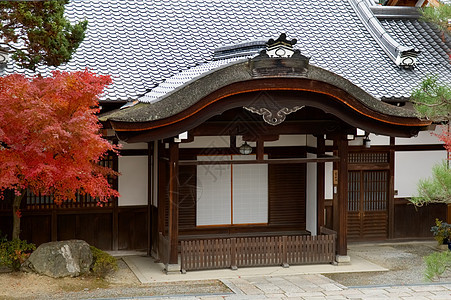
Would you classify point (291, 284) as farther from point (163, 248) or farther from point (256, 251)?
point (163, 248)

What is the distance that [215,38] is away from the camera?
18.0 m

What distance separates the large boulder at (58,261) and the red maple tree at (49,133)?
111 centimetres

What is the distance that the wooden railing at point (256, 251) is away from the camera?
47.3 feet

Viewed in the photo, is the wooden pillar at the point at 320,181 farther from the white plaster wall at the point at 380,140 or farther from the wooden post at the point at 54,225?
the wooden post at the point at 54,225

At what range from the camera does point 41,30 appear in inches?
471

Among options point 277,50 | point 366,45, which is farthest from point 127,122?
point 366,45

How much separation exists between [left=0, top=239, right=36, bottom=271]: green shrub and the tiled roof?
141 inches

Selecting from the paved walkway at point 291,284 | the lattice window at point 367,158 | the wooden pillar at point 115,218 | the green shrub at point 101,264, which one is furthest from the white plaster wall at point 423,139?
the green shrub at point 101,264

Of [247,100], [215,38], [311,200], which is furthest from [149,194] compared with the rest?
[215,38]

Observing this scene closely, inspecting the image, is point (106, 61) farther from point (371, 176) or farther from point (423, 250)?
point (423, 250)

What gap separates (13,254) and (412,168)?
32.1 ft

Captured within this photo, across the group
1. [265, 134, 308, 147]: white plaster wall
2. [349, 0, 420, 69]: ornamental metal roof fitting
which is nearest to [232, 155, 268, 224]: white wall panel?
[265, 134, 308, 147]: white plaster wall

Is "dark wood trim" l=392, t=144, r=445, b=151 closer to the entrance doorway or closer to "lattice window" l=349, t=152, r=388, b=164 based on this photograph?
A: "lattice window" l=349, t=152, r=388, b=164

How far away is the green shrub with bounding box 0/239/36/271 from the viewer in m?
13.5
